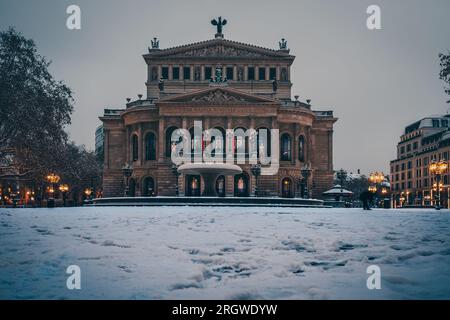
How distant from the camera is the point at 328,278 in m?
5.52

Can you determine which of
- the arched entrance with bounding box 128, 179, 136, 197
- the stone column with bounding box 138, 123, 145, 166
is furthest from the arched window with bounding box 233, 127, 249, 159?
the arched entrance with bounding box 128, 179, 136, 197

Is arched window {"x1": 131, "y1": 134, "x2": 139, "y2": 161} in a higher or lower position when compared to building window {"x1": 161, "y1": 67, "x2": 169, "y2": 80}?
lower

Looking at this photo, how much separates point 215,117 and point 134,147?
10.6m

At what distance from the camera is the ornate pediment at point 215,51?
59.9 m

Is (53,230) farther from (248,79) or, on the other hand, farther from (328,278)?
(248,79)

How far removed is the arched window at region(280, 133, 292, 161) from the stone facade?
4.3 inches

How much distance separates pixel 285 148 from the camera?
181 ft

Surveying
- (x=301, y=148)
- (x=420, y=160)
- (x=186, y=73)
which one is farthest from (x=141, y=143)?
(x=420, y=160)

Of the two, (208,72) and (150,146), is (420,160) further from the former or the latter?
(150,146)

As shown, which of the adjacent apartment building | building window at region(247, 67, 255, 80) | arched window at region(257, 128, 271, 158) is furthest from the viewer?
the adjacent apartment building

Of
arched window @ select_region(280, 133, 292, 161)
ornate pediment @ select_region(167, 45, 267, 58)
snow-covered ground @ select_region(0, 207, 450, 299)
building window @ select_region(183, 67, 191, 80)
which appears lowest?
snow-covered ground @ select_region(0, 207, 450, 299)

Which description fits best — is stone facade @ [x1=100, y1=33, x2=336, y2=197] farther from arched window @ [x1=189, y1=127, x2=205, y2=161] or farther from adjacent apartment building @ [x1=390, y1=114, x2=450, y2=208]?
adjacent apartment building @ [x1=390, y1=114, x2=450, y2=208]

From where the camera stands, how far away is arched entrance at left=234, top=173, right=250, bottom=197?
2073 inches
